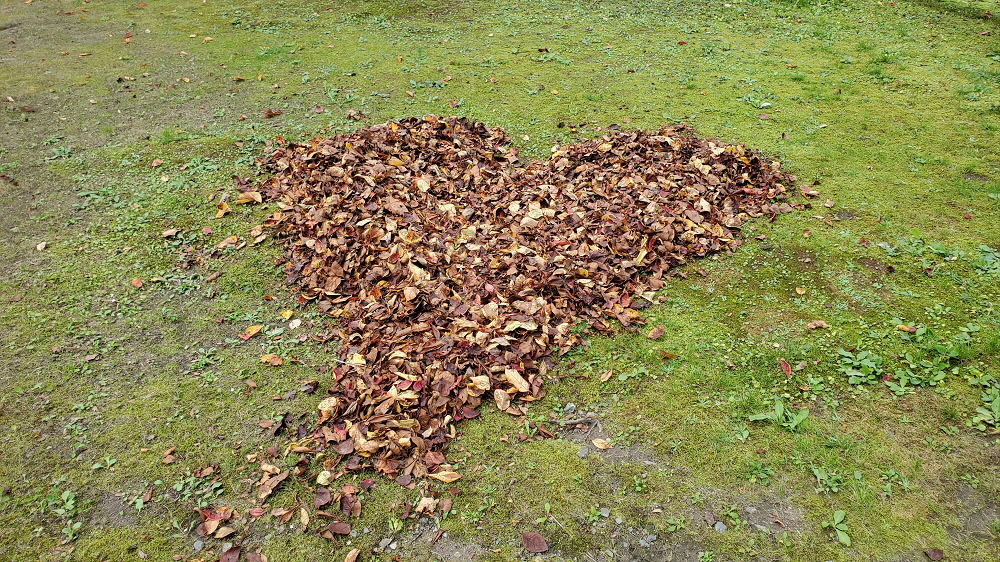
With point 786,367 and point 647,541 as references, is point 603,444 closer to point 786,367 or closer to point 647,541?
point 647,541

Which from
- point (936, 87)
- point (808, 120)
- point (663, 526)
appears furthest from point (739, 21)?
point (663, 526)

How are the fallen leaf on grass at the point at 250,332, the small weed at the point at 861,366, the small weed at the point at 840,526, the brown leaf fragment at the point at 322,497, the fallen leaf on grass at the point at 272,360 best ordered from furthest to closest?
the fallen leaf on grass at the point at 250,332
the fallen leaf on grass at the point at 272,360
the small weed at the point at 861,366
the brown leaf fragment at the point at 322,497
the small weed at the point at 840,526

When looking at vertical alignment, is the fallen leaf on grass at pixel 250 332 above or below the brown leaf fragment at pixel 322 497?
above

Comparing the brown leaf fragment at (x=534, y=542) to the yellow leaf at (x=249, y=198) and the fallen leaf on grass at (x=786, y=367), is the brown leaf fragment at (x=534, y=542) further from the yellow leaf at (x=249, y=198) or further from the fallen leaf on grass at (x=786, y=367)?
the yellow leaf at (x=249, y=198)

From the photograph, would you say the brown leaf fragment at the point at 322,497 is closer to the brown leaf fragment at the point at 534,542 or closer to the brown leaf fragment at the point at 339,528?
the brown leaf fragment at the point at 339,528

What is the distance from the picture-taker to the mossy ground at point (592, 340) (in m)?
2.94

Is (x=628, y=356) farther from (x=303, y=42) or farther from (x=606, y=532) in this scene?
(x=303, y=42)

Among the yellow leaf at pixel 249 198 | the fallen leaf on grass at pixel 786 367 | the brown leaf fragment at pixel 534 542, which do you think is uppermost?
the yellow leaf at pixel 249 198

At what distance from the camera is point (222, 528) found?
116 inches

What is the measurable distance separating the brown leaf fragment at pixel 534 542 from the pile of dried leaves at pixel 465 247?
0.56m

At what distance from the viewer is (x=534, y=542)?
2844mm

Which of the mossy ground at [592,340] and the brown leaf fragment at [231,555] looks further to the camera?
the mossy ground at [592,340]

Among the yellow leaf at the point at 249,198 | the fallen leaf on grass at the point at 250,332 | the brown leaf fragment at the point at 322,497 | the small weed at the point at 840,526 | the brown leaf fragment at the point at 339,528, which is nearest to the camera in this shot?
the small weed at the point at 840,526

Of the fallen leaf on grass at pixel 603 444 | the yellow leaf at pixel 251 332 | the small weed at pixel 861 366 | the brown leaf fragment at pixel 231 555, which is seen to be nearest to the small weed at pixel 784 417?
the small weed at pixel 861 366
